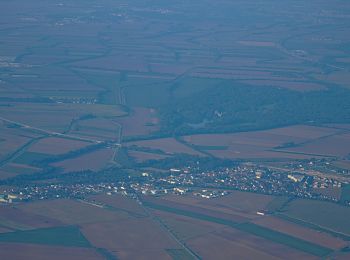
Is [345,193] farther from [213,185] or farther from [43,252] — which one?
[43,252]

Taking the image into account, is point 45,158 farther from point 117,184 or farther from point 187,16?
point 187,16

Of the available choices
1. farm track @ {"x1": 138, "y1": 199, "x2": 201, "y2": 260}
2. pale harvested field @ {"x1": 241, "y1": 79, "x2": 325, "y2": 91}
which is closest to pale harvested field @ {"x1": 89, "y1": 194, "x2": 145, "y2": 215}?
farm track @ {"x1": 138, "y1": 199, "x2": 201, "y2": 260}

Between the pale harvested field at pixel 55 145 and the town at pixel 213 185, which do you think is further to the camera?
the pale harvested field at pixel 55 145

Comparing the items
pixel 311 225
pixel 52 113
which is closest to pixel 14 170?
pixel 52 113

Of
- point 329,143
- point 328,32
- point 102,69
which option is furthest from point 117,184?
point 328,32

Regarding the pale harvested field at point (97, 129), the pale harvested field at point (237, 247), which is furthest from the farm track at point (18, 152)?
the pale harvested field at point (237, 247)

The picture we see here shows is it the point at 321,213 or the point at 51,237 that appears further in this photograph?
the point at 321,213

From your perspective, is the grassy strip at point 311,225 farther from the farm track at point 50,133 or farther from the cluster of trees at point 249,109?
the cluster of trees at point 249,109
